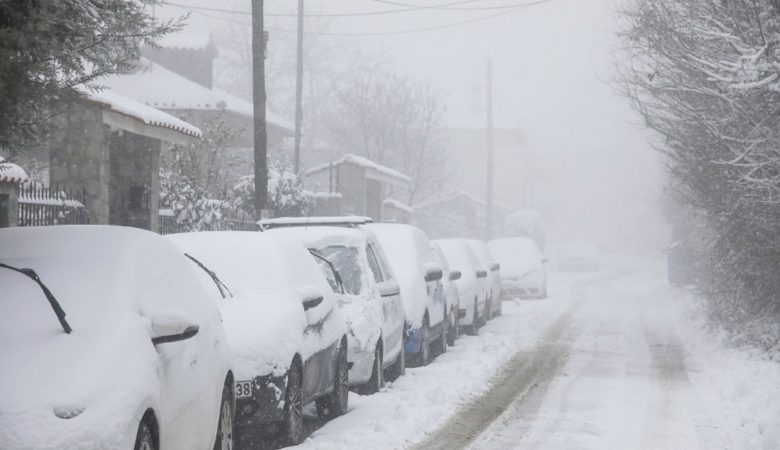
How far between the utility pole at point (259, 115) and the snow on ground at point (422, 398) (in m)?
4.11

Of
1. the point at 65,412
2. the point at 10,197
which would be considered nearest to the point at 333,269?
the point at 10,197

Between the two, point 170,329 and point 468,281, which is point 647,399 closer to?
point 170,329

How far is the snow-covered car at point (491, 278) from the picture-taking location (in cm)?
2444

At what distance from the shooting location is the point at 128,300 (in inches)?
233

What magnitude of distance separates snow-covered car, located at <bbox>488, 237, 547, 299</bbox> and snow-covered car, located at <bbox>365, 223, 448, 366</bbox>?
1448cm

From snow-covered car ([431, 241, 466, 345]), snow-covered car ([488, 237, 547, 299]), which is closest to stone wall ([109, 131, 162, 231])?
snow-covered car ([431, 241, 466, 345])

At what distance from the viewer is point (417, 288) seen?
15.2m

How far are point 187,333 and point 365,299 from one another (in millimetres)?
6190

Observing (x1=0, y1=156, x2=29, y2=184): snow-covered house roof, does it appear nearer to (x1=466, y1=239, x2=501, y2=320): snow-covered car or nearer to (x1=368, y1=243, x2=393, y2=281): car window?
(x1=368, y1=243, x2=393, y2=281): car window

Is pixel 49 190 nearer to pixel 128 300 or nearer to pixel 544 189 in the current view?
pixel 128 300

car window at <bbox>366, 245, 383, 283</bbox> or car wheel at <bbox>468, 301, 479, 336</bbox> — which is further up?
car window at <bbox>366, 245, 383, 283</bbox>

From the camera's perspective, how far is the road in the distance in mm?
9695

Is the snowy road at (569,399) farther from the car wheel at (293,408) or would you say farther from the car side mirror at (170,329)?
the car side mirror at (170,329)

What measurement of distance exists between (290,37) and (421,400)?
6315 cm
